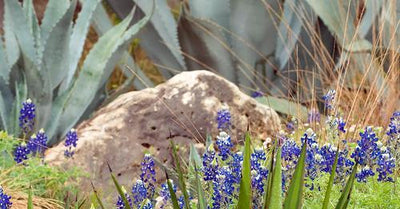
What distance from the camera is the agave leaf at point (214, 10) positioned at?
20.1ft

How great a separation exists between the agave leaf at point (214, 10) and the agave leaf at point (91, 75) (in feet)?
2.68

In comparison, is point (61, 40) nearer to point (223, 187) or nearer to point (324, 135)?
point (324, 135)

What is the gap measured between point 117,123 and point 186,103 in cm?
37

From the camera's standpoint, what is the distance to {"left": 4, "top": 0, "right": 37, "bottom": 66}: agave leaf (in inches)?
210

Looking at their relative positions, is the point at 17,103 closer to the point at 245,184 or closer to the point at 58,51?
the point at 58,51

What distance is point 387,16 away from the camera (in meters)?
5.31

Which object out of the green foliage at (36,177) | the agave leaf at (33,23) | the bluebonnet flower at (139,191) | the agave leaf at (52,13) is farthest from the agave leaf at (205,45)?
the bluebonnet flower at (139,191)

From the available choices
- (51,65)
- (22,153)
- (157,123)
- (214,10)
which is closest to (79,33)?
(51,65)

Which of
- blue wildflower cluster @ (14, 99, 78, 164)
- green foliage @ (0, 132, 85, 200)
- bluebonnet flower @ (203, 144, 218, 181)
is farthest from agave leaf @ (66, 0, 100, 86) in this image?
bluebonnet flower @ (203, 144, 218, 181)

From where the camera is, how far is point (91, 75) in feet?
17.9

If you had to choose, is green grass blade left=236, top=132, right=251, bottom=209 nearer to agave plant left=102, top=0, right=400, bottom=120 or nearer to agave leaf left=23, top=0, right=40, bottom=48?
agave leaf left=23, top=0, right=40, bottom=48

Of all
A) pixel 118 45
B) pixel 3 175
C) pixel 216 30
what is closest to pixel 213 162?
pixel 3 175

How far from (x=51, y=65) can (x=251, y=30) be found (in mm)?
1419

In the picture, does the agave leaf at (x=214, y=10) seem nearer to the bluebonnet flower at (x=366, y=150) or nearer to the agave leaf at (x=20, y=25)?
the agave leaf at (x=20, y=25)
